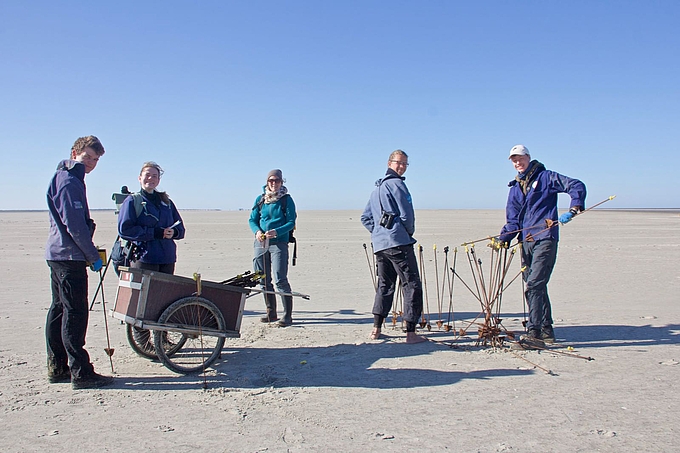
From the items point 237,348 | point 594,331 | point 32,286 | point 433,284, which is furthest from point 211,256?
point 594,331

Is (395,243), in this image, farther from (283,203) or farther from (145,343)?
(145,343)

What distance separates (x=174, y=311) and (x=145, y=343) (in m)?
0.89

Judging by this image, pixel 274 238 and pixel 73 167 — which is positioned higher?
pixel 73 167

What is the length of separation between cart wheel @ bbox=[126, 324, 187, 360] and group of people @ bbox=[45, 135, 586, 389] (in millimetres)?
671

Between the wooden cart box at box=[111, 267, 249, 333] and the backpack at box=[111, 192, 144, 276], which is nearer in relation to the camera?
the wooden cart box at box=[111, 267, 249, 333]

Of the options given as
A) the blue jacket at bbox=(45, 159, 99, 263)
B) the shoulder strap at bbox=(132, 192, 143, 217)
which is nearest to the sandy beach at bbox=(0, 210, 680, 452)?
the blue jacket at bbox=(45, 159, 99, 263)

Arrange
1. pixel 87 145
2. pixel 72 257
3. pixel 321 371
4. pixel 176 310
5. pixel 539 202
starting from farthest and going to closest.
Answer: pixel 539 202
pixel 321 371
pixel 176 310
pixel 87 145
pixel 72 257

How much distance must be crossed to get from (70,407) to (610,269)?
11900 mm

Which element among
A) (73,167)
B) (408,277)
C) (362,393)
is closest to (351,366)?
(362,393)

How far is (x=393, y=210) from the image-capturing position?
6.04 meters

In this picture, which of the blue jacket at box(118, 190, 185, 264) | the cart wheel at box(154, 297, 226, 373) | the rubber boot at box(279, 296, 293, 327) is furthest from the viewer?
the rubber boot at box(279, 296, 293, 327)

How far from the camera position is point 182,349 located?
5.69 metres

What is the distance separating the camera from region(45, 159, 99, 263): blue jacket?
174 inches

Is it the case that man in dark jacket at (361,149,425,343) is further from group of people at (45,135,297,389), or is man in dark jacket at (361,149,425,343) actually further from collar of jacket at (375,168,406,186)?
group of people at (45,135,297,389)
